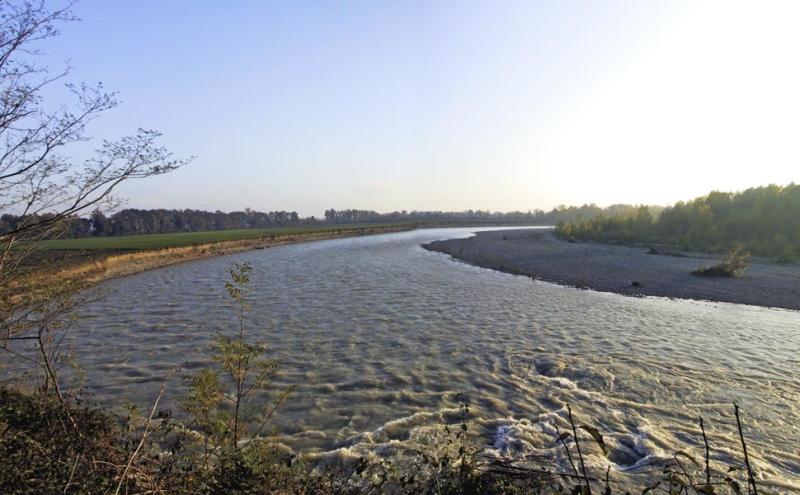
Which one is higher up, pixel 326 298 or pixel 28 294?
pixel 28 294

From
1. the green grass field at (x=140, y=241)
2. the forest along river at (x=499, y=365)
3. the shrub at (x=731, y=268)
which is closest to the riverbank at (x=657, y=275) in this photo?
the shrub at (x=731, y=268)

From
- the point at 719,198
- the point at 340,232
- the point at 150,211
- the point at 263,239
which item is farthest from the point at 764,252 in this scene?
the point at 150,211

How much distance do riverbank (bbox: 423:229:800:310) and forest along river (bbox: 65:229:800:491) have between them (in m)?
2.12

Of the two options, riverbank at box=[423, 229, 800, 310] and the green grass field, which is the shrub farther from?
the green grass field

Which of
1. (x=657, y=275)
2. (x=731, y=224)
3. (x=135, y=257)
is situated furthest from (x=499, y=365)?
(x=731, y=224)

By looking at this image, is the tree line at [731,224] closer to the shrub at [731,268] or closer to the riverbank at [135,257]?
the shrub at [731,268]

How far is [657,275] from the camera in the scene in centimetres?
2486

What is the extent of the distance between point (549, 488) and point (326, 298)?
1625cm

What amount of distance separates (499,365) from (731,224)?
4137cm

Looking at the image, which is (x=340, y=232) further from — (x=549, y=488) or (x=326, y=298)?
(x=549, y=488)

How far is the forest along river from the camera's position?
7.30 metres

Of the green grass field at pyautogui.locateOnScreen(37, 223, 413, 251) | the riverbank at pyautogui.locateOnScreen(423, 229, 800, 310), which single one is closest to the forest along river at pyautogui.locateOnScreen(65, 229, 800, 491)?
the riverbank at pyautogui.locateOnScreen(423, 229, 800, 310)

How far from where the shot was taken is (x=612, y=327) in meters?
14.4

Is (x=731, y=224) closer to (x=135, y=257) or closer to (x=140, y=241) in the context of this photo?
(x=135, y=257)
